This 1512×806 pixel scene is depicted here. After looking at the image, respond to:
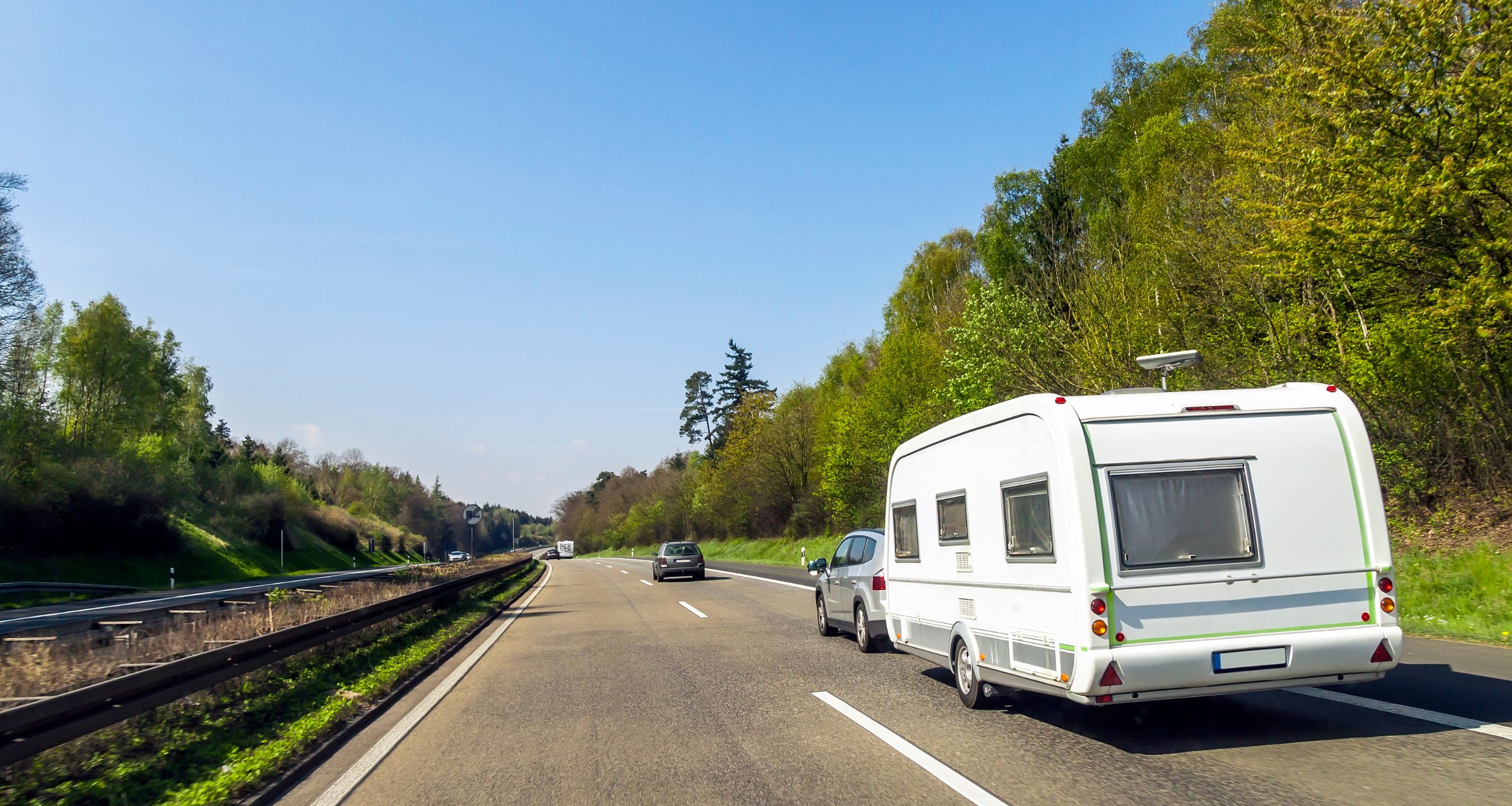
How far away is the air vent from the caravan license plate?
2082 millimetres

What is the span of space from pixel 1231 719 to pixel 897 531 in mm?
4071

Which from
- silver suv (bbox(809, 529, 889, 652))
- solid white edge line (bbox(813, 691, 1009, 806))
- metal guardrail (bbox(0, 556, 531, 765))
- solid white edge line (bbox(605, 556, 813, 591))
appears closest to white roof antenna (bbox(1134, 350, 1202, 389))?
silver suv (bbox(809, 529, 889, 652))

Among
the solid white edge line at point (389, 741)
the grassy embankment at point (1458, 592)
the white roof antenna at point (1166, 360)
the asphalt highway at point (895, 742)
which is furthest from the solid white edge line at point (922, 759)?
the grassy embankment at point (1458, 592)

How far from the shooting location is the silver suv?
11.5 m

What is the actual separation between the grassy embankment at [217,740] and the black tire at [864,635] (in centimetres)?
553

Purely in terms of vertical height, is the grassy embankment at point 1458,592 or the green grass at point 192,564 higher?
the green grass at point 192,564

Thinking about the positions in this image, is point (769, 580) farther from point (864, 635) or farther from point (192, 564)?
point (192, 564)

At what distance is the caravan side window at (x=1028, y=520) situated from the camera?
21.0 ft

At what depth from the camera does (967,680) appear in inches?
312

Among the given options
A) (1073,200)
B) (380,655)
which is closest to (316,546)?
(1073,200)

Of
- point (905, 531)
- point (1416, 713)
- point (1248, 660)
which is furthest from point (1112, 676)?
point (905, 531)

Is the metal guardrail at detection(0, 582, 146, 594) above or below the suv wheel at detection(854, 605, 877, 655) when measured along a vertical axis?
above

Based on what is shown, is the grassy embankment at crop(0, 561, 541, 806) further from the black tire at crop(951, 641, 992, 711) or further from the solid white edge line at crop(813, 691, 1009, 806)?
the black tire at crop(951, 641, 992, 711)

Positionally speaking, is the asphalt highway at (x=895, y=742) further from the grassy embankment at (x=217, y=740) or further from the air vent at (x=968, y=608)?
the air vent at (x=968, y=608)
